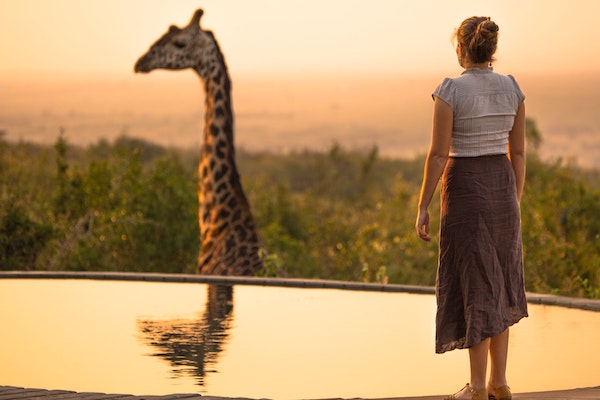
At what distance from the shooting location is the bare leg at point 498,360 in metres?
4.89

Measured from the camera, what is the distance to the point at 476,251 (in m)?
4.84

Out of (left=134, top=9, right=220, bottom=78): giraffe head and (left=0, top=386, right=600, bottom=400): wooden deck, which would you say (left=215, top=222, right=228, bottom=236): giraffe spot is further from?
(left=0, top=386, right=600, bottom=400): wooden deck

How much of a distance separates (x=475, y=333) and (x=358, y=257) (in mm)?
13196

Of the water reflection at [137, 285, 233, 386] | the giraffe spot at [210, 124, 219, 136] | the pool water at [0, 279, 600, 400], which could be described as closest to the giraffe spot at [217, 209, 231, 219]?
the giraffe spot at [210, 124, 219, 136]

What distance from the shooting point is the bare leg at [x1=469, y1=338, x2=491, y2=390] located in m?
4.79

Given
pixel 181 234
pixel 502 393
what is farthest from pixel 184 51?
pixel 502 393

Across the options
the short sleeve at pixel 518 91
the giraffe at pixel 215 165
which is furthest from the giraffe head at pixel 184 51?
the short sleeve at pixel 518 91

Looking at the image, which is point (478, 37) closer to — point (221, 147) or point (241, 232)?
point (241, 232)

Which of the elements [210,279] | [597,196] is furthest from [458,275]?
[597,196]

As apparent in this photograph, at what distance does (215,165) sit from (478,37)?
28.8 ft

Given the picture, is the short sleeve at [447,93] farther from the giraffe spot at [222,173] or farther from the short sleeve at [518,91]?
the giraffe spot at [222,173]

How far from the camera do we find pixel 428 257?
17469mm

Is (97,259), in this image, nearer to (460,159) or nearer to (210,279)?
(210,279)

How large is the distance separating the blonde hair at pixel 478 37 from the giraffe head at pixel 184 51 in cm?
899
